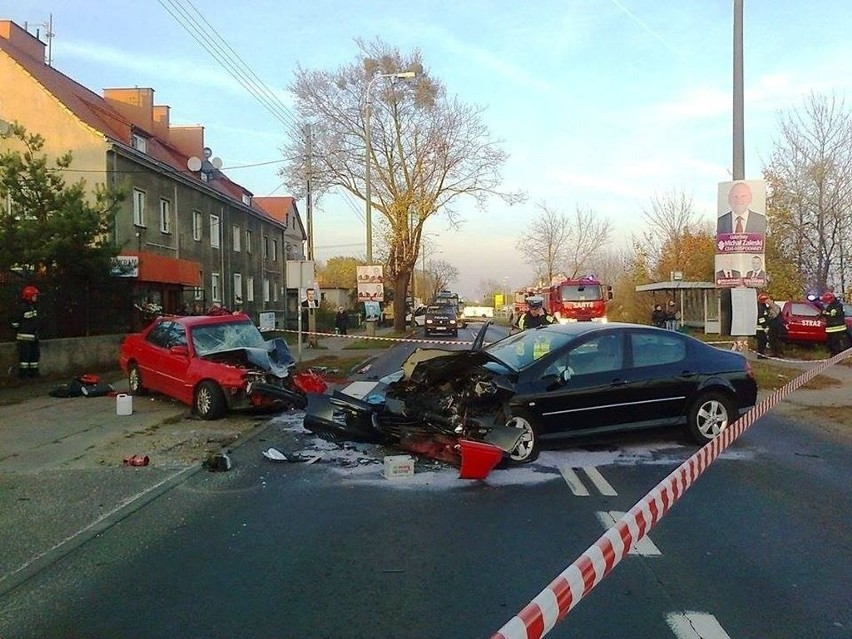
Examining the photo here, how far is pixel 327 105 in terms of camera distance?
39.9 m

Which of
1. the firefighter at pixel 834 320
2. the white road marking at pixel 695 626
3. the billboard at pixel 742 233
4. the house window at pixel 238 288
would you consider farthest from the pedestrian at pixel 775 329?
the house window at pixel 238 288

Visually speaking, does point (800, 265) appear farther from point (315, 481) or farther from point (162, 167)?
point (315, 481)

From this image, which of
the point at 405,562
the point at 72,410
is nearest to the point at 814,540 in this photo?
the point at 405,562

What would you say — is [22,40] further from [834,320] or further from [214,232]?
[834,320]

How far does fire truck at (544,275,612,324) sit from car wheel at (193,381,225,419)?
26.1m

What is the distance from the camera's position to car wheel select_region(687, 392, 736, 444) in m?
9.21

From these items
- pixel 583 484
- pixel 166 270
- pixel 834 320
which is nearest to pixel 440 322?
pixel 166 270

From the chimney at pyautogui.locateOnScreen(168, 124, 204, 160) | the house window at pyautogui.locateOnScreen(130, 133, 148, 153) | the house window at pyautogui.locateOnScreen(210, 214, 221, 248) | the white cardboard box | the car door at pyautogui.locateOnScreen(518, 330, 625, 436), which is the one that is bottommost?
the white cardboard box

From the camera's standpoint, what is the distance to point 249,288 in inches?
1809

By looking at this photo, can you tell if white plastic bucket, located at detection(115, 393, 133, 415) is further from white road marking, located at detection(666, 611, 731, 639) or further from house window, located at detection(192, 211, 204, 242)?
house window, located at detection(192, 211, 204, 242)

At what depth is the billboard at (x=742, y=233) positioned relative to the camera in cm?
1466

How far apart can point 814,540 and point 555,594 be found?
3.29 m

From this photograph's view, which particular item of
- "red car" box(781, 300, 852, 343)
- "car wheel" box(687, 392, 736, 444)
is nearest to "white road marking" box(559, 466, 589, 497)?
"car wheel" box(687, 392, 736, 444)

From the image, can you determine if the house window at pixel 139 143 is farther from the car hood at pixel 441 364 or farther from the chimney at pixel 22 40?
the car hood at pixel 441 364
